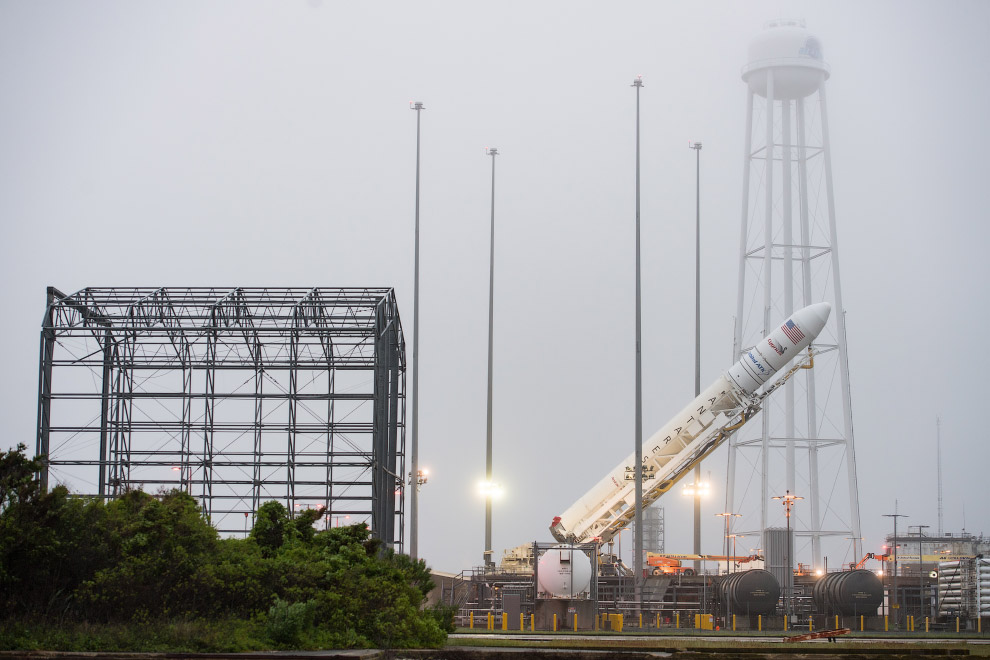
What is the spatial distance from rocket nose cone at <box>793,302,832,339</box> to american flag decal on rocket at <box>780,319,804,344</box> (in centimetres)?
21

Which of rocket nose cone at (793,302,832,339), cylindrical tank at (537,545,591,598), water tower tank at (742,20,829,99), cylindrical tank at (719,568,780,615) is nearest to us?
cylindrical tank at (537,545,591,598)

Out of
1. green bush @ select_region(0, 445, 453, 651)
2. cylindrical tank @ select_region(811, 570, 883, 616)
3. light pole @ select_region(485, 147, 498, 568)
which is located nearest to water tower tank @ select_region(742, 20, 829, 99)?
light pole @ select_region(485, 147, 498, 568)

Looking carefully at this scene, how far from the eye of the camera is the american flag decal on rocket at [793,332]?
5553 cm

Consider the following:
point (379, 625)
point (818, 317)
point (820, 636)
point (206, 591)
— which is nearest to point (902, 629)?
point (818, 317)

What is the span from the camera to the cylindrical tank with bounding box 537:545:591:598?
4644 centimetres

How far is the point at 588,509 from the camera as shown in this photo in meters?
57.6

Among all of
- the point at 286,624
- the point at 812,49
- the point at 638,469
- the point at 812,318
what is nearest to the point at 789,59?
the point at 812,49

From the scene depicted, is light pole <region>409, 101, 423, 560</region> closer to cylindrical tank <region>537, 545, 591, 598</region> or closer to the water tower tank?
cylindrical tank <region>537, 545, 591, 598</region>

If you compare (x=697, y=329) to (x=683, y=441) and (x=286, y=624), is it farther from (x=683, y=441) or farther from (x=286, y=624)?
(x=286, y=624)

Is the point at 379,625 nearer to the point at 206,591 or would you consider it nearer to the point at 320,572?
the point at 320,572

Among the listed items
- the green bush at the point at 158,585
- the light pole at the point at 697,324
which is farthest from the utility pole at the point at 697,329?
the green bush at the point at 158,585

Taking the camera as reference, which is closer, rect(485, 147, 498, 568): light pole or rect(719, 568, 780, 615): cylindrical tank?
rect(719, 568, 780, 615): cylindrical tank

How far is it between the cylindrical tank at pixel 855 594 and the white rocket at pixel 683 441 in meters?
9.79

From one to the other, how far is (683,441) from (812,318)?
306 inches
